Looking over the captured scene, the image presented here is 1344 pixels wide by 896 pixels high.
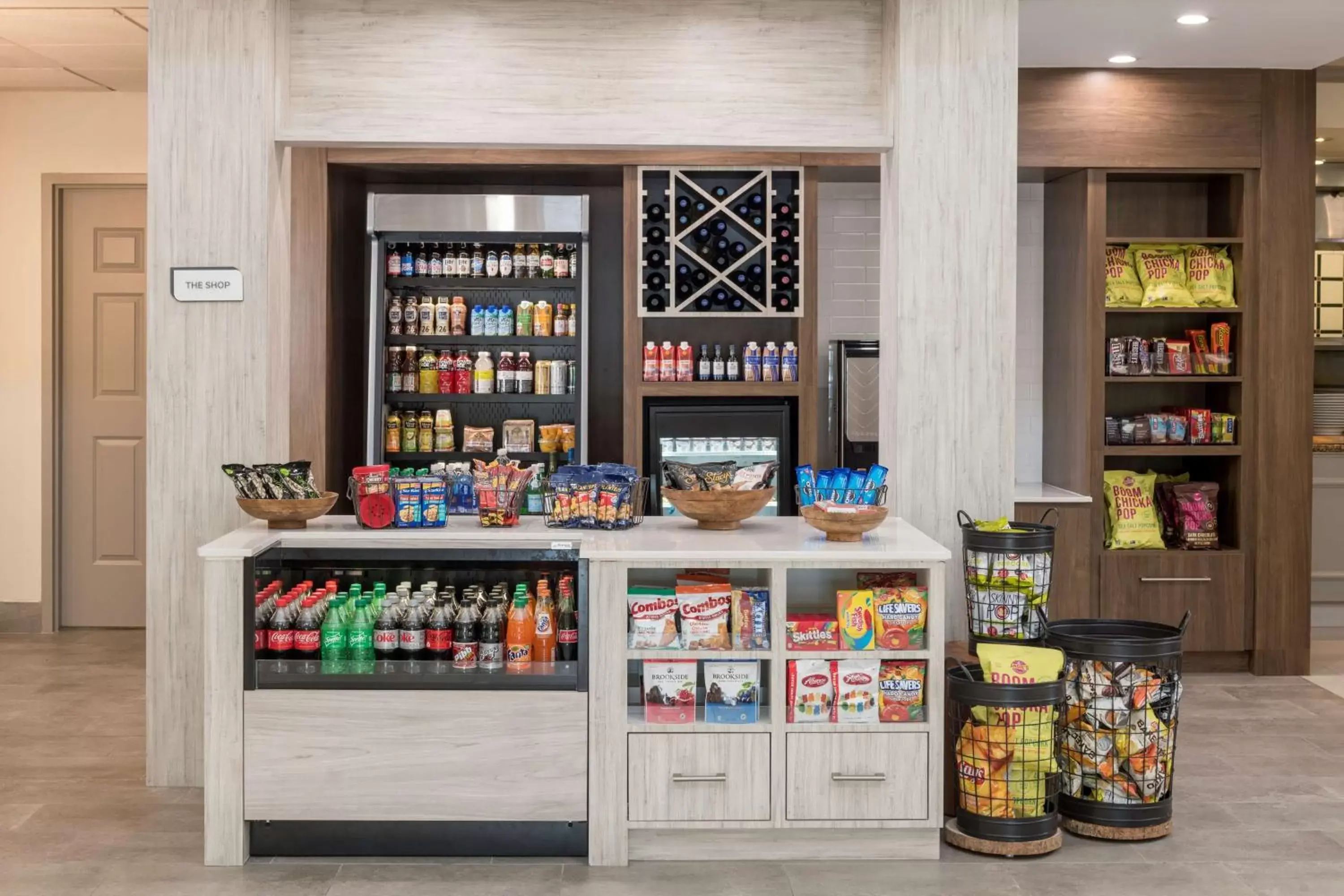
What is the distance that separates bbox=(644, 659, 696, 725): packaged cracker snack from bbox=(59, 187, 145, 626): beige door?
4563 millimetres

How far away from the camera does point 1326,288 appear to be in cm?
823

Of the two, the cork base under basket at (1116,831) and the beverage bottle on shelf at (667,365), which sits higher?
the beverage bottle on shelf at (667,365)

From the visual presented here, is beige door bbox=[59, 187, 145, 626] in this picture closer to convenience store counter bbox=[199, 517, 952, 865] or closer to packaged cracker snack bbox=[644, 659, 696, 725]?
convenience store counter bbox=[199, 517, 952, 865]

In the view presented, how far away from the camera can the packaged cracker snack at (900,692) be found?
12.6 feet

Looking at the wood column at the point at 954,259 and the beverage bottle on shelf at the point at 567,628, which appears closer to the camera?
the beverage bottle on shelf at the point at 567,628

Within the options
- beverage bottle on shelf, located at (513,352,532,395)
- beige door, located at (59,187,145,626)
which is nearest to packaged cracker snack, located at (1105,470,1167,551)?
beverage bottle on shelf, located at (513,352,532,395)

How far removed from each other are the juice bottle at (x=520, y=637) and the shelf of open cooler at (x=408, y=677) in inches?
1.1

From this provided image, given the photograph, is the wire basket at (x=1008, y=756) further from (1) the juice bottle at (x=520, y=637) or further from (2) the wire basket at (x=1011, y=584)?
(1) the juice bottle at (x=520, y=637)

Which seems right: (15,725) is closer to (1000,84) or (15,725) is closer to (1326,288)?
(1000,84)

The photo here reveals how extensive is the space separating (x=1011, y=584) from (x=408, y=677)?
183cm

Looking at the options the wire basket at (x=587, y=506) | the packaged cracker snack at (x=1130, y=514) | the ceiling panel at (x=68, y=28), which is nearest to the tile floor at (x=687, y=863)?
the wire basket at (x=587, y=506)

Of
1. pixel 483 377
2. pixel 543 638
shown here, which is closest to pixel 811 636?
pixel 543 638

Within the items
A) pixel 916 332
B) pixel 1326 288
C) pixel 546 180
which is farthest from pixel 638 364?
pixel 1326 288

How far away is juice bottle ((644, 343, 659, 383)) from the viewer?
6.13m
